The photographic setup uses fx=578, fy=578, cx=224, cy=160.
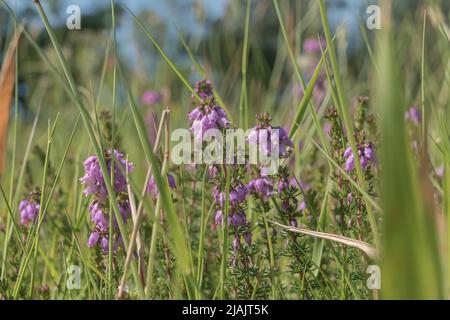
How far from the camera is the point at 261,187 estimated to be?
1547mm

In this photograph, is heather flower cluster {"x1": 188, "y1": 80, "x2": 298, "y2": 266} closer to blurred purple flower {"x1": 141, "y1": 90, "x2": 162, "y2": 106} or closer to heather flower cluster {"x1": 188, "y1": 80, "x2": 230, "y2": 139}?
heather flower cluster {"x1": 188, "y1": 80, "x2": 230, "y2": 139}

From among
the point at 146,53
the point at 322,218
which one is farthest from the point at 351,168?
the point at 146,53

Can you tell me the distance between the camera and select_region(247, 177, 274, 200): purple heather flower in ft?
5.07

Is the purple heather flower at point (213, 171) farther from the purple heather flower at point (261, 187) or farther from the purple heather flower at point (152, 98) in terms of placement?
the purple heather flower at point (152, 98)

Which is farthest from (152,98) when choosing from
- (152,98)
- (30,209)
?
(30,209)

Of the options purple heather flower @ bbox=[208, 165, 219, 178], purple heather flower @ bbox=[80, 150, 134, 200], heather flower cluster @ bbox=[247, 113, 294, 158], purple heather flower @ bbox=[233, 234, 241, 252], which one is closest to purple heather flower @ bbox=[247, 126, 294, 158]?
heather flower cluster @ bbox=[247, 113, 294, 158]

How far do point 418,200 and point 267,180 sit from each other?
104 centimetres

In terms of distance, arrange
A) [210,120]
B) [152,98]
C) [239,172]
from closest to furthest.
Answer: [210,120]
[239,172]
[152,98]

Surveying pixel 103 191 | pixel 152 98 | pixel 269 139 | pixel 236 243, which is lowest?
pixel 236 243

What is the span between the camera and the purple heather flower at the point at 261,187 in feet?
5.07

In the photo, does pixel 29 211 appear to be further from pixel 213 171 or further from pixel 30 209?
pixel 213 171

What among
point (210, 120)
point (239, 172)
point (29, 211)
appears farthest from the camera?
point (29, 211)

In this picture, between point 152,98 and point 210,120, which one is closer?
point 210,120
